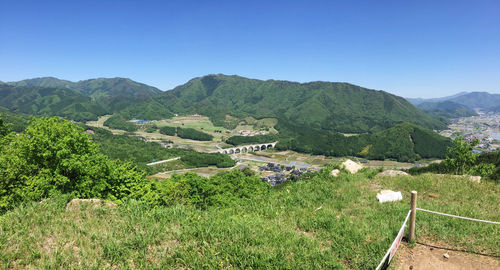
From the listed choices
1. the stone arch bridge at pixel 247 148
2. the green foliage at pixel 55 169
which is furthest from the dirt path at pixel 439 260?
the stone arch bridge at pixel 247 148

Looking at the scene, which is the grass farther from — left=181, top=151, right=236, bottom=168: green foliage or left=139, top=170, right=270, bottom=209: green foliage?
left=181, top=151, right=236, bottom=168: green foliage

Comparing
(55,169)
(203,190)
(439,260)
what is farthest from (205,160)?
(439,260)

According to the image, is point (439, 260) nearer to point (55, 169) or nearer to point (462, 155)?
point (55, 169)

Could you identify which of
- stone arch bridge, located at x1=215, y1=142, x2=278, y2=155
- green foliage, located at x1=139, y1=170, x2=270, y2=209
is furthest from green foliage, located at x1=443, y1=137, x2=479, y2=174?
stone arch bridge, located at x1=215, y1=142, x2=278, y2=155

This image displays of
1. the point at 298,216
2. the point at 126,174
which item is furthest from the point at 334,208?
the point at 126,174

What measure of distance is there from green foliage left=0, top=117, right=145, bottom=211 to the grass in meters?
7.82

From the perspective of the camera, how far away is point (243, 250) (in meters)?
6.61

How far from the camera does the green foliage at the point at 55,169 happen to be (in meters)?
14.6

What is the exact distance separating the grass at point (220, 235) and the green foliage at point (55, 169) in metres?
7.82

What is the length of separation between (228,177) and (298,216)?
19294 millimetres

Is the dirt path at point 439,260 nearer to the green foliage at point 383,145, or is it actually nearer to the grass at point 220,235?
the grass at point 220,235

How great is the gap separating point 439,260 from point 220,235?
263 inches

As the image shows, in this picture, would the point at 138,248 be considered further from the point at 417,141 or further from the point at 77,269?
the point at 417,141

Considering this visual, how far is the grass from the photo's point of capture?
6254 mm
